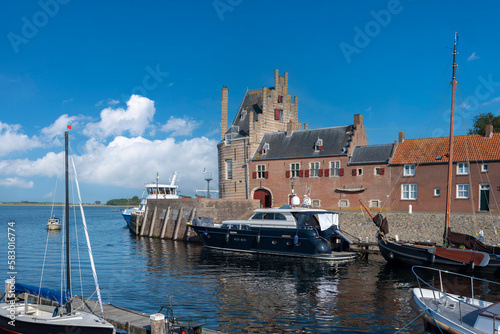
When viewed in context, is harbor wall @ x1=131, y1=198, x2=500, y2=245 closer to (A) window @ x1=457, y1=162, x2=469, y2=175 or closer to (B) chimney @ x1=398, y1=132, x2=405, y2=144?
(A) window @ x1=457, y1=162, x2=469, y2=175

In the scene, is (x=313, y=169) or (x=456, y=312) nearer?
(x=456, y=312)

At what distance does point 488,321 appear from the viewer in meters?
11.4

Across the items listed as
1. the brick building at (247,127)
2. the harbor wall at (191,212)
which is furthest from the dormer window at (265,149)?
the harbor wall at (191,212)

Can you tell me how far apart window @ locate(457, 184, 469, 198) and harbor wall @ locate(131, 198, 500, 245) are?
2974mm

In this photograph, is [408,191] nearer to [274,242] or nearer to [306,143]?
[306,143]

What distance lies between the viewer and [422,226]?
33.3 metres

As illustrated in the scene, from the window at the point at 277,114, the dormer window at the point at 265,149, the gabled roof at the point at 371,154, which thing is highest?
the window at the point at 277,114

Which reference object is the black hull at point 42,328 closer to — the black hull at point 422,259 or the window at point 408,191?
the black hull at point 422,259

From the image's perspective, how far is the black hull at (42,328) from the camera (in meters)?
11.9

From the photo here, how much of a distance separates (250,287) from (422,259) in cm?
1147

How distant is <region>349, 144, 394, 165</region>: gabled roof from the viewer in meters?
41.5

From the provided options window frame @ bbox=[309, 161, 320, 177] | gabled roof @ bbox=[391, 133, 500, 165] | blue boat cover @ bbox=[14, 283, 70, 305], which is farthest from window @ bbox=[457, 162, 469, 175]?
blue boat cover @ bbox=[14, 283, 70, 305]

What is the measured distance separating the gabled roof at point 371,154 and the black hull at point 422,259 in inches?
593

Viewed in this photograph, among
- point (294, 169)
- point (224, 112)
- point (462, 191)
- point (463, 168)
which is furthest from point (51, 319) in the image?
point (224, 112)
